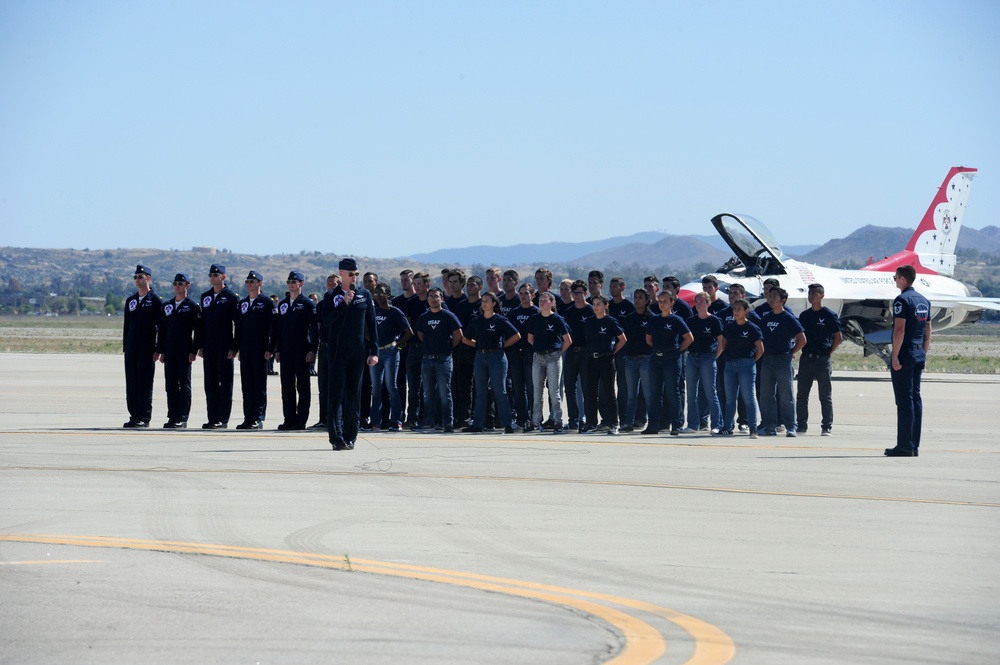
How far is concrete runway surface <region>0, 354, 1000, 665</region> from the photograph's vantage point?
5602 millimetres

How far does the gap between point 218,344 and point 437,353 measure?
288 centimetres

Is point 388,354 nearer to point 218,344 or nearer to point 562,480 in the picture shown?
point 218,344

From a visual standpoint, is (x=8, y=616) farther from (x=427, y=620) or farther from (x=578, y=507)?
(x=578, y=507)

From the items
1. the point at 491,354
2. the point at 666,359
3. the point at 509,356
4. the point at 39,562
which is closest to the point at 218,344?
the point at 491,354

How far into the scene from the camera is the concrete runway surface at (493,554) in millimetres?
5602

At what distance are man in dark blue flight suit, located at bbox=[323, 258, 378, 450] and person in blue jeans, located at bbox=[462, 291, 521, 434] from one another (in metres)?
2.57

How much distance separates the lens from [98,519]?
8.80 meters

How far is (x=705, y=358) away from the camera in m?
16.3

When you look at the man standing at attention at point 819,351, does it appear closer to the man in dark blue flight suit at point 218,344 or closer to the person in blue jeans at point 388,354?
the person in blue jeans at point 388,354

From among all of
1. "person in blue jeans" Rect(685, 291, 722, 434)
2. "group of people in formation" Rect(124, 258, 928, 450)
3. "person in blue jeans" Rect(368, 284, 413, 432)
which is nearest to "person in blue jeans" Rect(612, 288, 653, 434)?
"group of people in formation" Rect(124, 258, 928, 450)

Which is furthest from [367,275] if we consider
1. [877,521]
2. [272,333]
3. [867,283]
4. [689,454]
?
[867,283]

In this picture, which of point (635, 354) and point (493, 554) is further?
point (635, 354)

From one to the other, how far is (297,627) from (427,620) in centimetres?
61

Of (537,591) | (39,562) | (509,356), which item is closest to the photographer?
(537,591)
